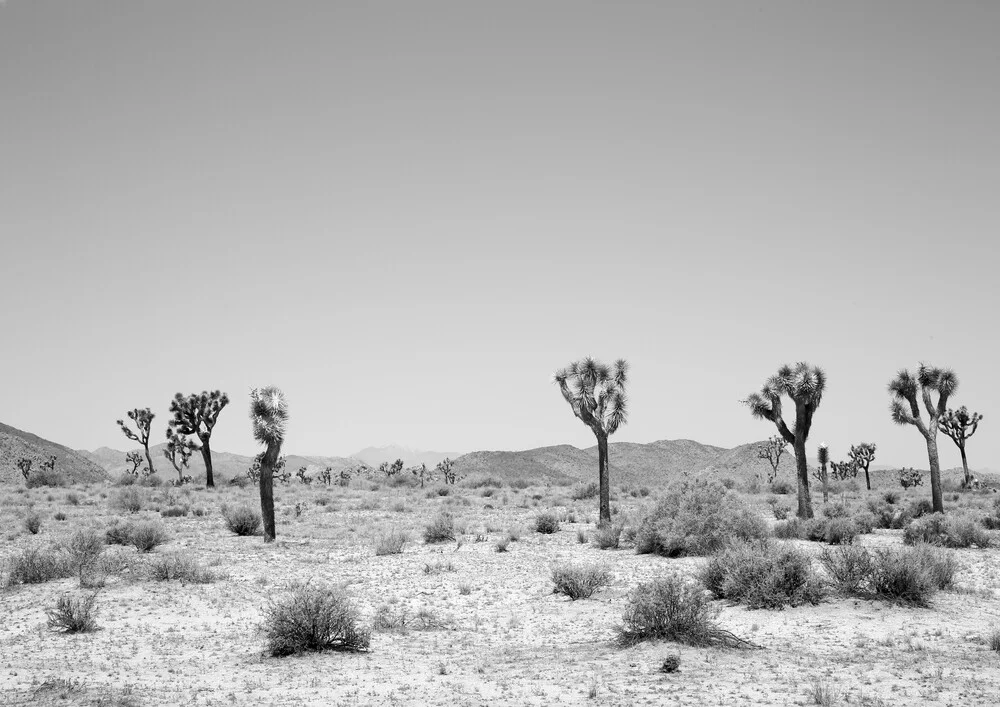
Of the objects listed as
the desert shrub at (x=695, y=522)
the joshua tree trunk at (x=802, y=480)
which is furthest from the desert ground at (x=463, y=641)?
the joshua tree trunk at (x=802, y=480)

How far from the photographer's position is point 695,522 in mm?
22797

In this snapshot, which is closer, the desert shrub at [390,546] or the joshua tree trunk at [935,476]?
the desert shrub at [390,546]

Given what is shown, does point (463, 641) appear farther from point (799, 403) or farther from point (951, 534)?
point (799, 403)

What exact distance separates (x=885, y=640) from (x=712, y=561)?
447cm

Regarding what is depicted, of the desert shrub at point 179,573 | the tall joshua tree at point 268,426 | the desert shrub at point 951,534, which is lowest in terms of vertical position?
the desert shrub at point 179,573

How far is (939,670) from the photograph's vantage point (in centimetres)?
1054

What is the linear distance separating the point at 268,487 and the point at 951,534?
2131 cm

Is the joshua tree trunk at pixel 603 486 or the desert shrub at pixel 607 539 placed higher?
the joshua tree trunk at pixel 603 486

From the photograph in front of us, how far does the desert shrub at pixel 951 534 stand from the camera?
930 inches

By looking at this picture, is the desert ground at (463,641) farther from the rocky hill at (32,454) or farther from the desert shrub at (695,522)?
the rocky hill at (32,454)

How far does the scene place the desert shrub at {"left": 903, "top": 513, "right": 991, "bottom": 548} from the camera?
2361cm

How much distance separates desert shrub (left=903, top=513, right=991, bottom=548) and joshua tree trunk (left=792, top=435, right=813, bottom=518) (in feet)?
21.8

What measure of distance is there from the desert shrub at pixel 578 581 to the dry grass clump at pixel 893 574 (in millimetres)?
4602

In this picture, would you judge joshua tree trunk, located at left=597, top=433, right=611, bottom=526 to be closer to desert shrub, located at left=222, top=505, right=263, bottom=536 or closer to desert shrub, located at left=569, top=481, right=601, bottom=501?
desert shrub, located at left=222, top=505, right=263, bottom=536
